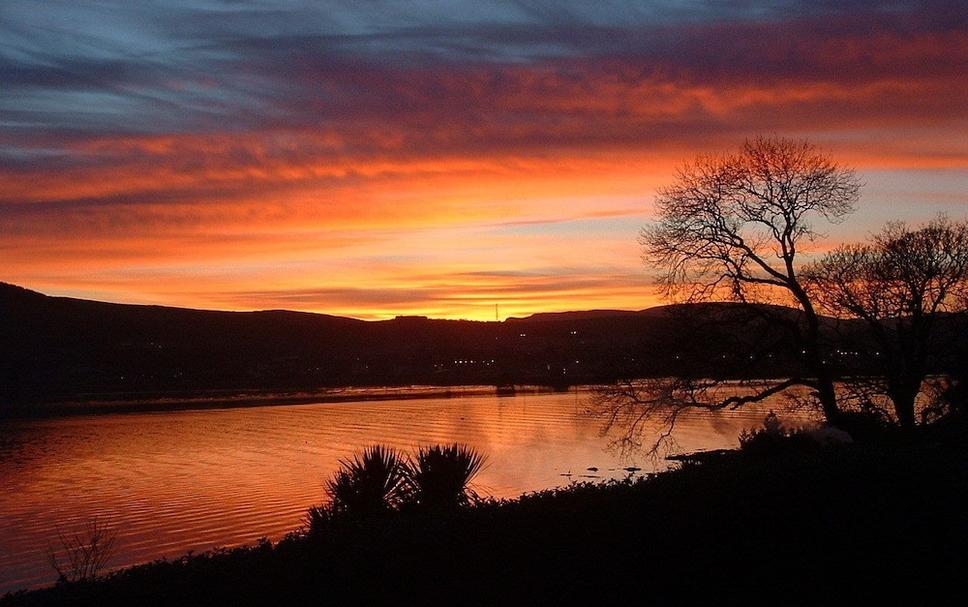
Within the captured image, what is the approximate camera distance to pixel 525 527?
9.61 metres

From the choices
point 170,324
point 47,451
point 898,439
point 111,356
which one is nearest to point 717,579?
point 898,439

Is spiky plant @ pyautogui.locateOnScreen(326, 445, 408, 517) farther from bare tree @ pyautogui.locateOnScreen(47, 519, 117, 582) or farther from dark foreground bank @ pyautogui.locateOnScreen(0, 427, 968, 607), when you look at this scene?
bare tree @ pyautogui.locateOnScreen(47, 519, 117, 582)

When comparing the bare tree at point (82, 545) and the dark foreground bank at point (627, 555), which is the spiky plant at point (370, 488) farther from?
the bare tree at point (82, 545)

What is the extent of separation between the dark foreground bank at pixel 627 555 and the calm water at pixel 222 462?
10725mm

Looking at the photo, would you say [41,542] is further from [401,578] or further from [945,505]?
[945,505]

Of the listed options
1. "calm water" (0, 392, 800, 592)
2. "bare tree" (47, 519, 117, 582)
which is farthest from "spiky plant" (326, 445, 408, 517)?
"calm water" (0, 392, 800, 592)

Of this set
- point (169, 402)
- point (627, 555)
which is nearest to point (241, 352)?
point (169, 402)

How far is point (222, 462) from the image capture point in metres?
35.5

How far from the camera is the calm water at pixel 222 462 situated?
2188 cm

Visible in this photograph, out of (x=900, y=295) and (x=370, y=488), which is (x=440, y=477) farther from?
(x=900, y=295)

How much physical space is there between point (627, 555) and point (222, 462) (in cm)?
2852

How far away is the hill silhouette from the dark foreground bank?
77529mm

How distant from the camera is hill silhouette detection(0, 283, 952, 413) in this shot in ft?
347

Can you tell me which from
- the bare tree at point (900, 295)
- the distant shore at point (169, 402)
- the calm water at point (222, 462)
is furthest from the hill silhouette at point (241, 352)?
the bare tree at point (900, 295)
